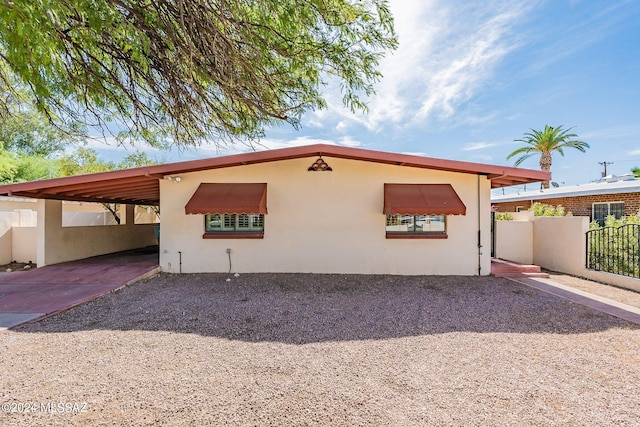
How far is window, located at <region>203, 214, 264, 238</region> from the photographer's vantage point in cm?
1079

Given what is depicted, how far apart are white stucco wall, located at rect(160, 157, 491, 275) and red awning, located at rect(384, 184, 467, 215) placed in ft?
1.04

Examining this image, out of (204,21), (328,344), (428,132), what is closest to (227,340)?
(328,344)

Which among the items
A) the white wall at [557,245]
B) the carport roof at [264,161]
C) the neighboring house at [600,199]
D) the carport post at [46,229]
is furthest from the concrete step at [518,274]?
the carport post at [46,229]

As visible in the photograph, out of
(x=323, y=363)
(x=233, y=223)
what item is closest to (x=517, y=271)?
(x=323, y=363)

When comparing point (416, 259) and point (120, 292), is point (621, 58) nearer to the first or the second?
point (416, 259)

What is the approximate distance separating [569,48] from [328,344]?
13.6 metres

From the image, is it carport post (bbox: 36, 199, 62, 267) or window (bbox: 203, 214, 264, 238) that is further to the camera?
carport post (bbox: 36, 199, 62, 267)

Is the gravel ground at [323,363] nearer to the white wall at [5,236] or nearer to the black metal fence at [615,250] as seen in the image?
the black metal fence at [615,250]

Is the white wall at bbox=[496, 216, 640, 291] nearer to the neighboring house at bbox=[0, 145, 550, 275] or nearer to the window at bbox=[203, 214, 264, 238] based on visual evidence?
the neighboring house at bbox=[0, 145, 550, 275]

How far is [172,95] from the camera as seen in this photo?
20.2 ft

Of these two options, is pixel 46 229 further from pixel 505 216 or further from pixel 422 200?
pixel 505 216

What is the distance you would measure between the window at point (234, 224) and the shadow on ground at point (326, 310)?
1.93m

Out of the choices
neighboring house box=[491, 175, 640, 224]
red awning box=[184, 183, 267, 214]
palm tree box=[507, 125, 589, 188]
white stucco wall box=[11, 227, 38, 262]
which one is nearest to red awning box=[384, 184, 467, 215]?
red awning box=[184, 183, 267, 214]

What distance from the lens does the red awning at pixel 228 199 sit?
9.51 metres
